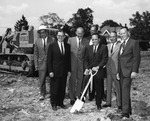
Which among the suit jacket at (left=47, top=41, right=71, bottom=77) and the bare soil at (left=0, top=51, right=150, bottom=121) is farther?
A: the suit jacket at (left=47, top=41, right=71, bottom=77)

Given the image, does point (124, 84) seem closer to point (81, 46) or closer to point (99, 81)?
point (99, 81)

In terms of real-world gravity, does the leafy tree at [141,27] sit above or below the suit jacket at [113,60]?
above

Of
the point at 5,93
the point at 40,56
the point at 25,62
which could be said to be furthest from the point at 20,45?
the point at 40,56

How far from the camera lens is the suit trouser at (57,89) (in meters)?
6.49

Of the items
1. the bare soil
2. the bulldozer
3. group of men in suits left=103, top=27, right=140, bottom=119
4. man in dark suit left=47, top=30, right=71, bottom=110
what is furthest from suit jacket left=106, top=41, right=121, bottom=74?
the bulldozer

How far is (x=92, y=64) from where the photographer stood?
6.34 metres

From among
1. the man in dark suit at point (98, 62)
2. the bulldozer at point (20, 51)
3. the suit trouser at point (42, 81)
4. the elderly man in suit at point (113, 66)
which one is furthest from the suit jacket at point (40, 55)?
the bulldozer at point (20, 51)

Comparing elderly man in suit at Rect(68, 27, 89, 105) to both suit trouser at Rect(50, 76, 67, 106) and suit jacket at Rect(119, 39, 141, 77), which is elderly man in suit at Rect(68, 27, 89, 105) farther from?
suit jacket at Rect(119, 39, 141, 77)

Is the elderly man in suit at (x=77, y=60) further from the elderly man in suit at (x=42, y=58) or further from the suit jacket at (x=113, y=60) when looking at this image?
the elderly man in suit at (x=42, y=58)

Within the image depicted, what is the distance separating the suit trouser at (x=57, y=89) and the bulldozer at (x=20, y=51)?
5793 millimetres

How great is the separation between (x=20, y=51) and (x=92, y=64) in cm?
775

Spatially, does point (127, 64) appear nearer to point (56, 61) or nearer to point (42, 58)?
point (56, 61)

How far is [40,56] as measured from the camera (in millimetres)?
7672

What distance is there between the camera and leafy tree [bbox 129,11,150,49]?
5569 centimetres
